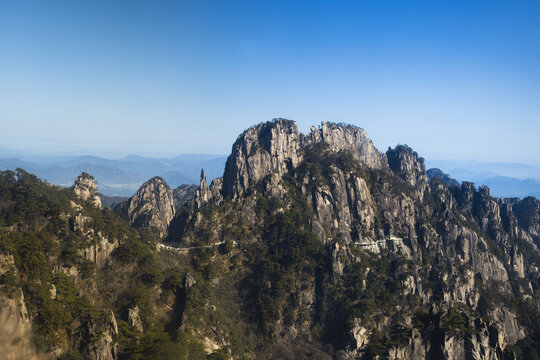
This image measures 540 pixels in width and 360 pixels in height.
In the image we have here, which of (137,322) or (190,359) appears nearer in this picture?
(190,359)

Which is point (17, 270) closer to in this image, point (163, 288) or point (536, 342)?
point (163, 288)

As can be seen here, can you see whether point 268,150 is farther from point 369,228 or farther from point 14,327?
point 14,327

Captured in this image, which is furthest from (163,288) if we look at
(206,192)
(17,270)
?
(206,192)

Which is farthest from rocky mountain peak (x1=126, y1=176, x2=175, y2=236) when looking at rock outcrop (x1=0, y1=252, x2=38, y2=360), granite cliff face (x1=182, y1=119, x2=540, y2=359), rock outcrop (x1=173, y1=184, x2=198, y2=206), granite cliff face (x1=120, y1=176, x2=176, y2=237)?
rock outcrop (x1=0, y1=252, x2=38, y2=360)

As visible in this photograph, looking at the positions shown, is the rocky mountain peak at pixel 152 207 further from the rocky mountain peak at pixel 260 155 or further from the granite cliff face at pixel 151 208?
the rocky mountain peak at pixel 260 155

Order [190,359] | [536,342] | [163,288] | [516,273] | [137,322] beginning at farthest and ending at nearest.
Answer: [516,273] < [536,342] < [163,288] < [137,322] < [190,359]

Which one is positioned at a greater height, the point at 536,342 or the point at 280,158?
the point at 280,158

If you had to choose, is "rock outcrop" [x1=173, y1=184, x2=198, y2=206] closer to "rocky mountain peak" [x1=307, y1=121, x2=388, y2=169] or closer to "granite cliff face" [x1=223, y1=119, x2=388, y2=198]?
"granite cliff face" [x1=223, y1=119, x2=388, y2=198]
